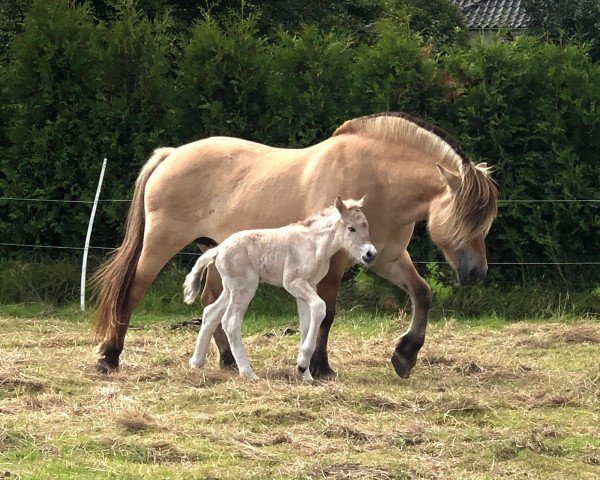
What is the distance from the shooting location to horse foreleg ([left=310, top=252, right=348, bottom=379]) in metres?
7.62

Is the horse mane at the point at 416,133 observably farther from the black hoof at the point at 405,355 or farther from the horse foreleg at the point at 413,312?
the black hoof at the point at 405,355

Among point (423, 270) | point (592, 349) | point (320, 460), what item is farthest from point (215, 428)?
point (423, 270)

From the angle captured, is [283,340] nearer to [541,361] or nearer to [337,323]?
[337,323]

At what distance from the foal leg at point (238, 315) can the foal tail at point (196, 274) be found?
0.21 m

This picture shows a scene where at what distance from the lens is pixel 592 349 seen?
28.8 feet

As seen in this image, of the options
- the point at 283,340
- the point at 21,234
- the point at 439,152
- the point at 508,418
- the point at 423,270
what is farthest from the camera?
the point at 21,234

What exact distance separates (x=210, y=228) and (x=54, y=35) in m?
4.81

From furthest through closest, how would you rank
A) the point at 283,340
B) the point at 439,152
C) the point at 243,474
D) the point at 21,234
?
the point at 21,234 < the point at 283,340 < the point at 439,152 < the point at 243,474

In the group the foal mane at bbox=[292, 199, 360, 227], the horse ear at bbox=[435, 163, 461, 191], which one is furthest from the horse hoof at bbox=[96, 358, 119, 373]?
the horse ear at bbox=[435, 163, 461, 191]

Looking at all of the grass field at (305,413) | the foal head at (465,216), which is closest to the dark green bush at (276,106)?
the grass field at (305,413)

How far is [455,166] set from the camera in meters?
7.64

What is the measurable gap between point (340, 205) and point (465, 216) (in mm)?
833

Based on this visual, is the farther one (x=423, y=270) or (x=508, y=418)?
(x=423, y=270)

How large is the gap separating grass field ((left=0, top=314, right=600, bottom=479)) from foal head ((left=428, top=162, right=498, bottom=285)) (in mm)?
789
